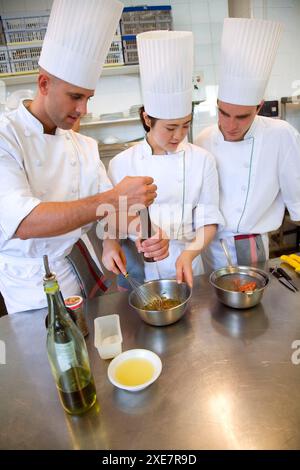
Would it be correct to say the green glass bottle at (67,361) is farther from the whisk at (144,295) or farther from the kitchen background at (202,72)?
the kitchen background at (202,72)

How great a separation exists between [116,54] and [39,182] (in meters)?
2.90

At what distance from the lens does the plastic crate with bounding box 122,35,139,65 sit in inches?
137

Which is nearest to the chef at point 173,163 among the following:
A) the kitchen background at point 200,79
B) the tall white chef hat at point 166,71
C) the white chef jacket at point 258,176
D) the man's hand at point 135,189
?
the tall white chef hat at point 166,71

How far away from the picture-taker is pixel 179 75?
52.7 inches

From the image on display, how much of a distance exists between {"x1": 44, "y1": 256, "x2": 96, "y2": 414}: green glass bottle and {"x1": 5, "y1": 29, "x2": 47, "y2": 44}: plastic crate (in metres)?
3.52

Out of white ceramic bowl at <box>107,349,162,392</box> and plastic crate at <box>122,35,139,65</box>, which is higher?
plastic crate at <box>122,35,139,65</box>

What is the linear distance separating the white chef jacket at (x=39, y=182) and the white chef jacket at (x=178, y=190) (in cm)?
23

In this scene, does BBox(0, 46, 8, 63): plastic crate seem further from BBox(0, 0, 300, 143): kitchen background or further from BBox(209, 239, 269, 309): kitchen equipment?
BBox(209, 239, 269, 309): kitchen equipment

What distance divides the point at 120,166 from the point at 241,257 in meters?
0.73

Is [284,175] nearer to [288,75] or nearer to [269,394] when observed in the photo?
[269,394]

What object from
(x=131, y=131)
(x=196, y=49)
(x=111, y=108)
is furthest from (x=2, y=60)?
(x=196, y=49)

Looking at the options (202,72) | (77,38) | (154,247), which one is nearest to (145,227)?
(154,247)

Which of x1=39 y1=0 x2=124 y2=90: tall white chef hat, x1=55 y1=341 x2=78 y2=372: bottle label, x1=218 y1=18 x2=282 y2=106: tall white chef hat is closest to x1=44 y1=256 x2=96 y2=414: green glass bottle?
x1=55 y1=341 x2=78 y2=372: bottle label

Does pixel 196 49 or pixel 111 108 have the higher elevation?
pixel 196 49
